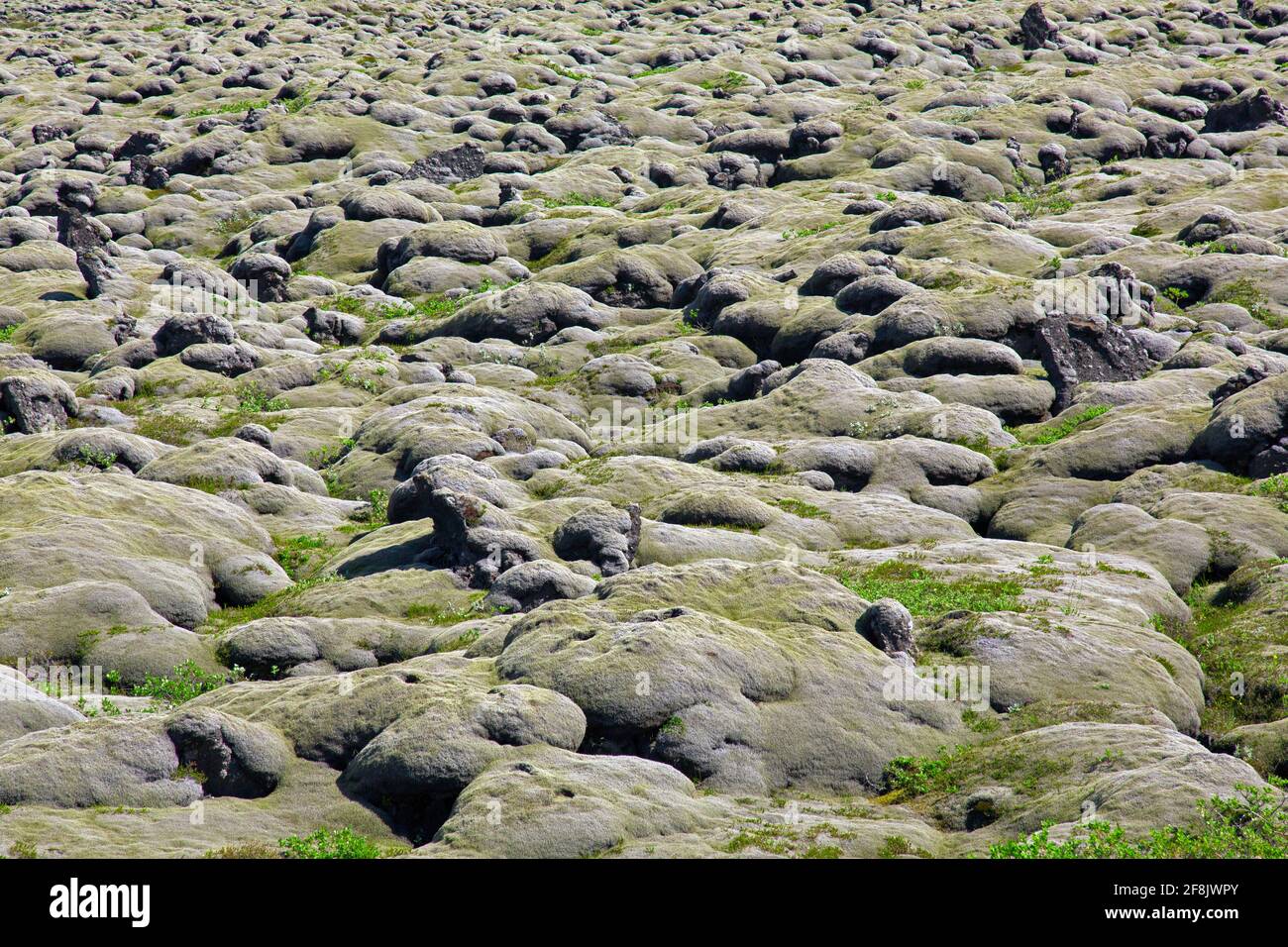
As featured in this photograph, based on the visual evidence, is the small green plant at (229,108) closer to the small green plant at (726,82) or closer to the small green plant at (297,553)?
the small green plant at (726,82)

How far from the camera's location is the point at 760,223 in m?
94.1

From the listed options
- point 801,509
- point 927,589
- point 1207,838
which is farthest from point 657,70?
point 1207,838

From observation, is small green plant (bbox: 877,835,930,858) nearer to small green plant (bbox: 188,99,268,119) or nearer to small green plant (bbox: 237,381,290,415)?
small green plant (bbox: 237,381,290,415)

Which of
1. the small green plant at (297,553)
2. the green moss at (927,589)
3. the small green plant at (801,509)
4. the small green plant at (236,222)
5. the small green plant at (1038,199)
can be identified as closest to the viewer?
the green moss at (927,589)

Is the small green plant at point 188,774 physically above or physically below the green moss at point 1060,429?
above

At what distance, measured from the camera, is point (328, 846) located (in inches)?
852

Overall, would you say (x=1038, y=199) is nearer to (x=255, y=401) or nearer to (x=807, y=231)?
(x=807, y=231)

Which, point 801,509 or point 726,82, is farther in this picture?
point 726,82

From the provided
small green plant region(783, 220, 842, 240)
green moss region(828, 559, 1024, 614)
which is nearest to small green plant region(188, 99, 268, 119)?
small green plant region(783, 220, 842, 240)

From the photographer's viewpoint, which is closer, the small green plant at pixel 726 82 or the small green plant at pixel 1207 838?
the small green plant at pixel 1207 838

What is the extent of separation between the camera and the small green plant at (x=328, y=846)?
69.5ft

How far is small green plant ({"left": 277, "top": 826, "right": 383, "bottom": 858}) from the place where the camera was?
21.2 meters

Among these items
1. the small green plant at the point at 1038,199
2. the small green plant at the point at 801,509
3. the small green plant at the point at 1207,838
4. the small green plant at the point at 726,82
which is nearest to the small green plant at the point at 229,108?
the small green plant at the point at 726,82

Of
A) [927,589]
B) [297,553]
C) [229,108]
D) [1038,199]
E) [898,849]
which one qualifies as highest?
[898,849]
